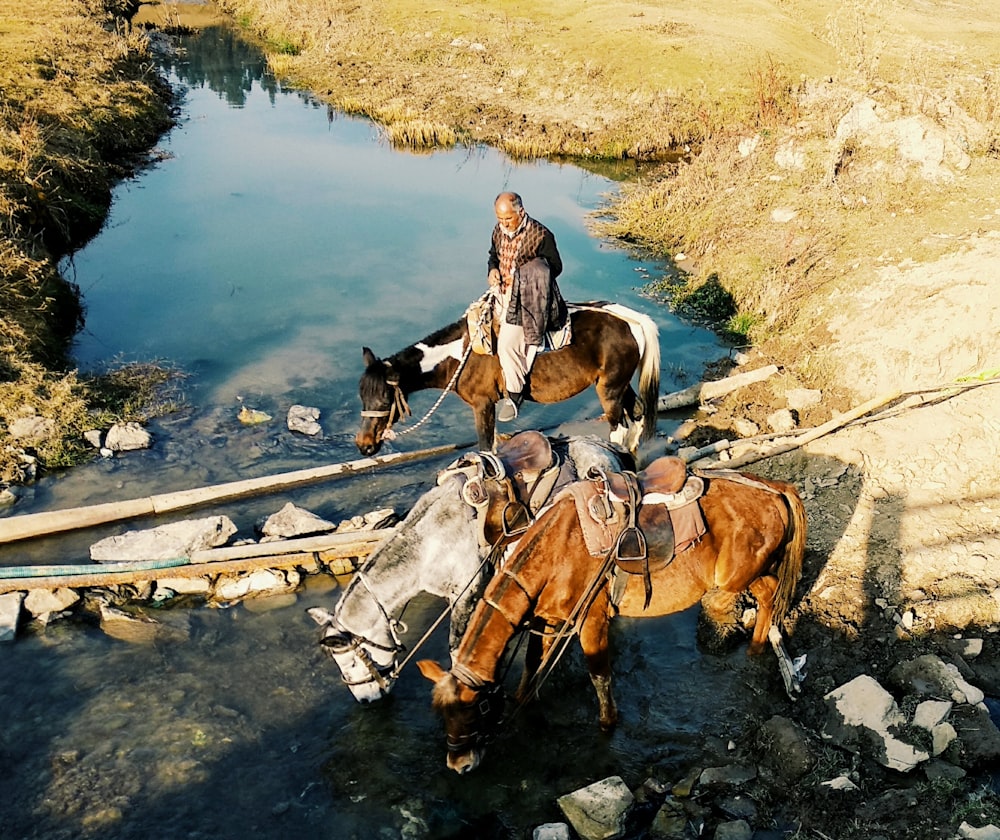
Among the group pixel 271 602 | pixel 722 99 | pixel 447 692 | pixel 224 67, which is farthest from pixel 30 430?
pixel 224 67

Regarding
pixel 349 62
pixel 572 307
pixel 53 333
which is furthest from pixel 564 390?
pixel 349 62

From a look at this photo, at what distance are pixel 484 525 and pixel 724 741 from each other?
2.22 m

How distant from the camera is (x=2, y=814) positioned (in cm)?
479

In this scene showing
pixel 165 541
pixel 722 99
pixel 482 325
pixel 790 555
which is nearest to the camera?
pixel 790 555

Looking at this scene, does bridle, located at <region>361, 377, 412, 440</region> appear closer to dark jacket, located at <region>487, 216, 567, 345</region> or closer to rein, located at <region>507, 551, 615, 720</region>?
dark jacket, located at <region>487, 216, 567, 345</region>

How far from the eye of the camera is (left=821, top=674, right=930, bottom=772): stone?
4.80 meters

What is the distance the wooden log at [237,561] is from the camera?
6398mm

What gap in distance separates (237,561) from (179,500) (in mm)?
1383

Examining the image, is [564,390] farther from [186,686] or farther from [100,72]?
[100,72]

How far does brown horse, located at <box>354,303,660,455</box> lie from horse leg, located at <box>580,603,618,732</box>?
126 inches

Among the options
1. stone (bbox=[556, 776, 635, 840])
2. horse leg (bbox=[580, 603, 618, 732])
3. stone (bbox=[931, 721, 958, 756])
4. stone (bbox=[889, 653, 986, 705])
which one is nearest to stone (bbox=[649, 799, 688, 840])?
stone (bbox=[556, 776, 635, 840])

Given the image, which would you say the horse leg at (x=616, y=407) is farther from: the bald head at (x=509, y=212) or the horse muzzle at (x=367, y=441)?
the horse muzzle at (x=367, y=441)

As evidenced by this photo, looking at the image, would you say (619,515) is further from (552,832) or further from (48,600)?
(48,600)

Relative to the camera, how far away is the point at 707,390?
977 cm
